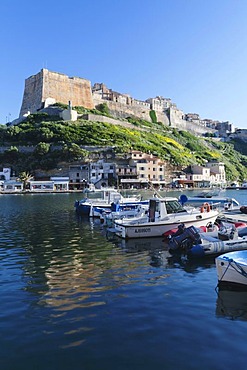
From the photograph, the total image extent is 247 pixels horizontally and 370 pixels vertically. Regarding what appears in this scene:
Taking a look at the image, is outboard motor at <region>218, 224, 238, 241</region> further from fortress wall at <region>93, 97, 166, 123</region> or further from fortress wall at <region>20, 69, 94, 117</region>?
fortress wall at <region>93, 97, 166, 123</region>

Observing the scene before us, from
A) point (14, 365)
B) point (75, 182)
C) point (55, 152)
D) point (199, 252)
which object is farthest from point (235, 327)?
point (55, 152)

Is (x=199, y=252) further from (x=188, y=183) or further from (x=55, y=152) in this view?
(x=188, y=183)

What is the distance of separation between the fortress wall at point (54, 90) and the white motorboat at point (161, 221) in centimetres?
10210

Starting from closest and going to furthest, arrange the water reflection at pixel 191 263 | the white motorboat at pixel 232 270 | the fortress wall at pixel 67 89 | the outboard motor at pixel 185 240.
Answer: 1. the white motorboat at pixel 232 270
2. the water reflection at pixel 191 263
3. the outboard motor at pixel 185 240
4. the fortress wall at pixel 67 89

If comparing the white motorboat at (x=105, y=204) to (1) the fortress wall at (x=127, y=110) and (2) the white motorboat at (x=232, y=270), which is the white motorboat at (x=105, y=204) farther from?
(1) the fortress wall at (x=127, y=110)

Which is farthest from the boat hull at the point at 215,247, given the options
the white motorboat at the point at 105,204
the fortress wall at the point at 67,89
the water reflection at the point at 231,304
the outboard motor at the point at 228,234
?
the fortress wall at the point at 67,89

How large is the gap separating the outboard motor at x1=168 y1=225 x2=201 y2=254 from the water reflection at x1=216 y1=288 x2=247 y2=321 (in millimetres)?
5749

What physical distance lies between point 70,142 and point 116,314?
93290 millimetres

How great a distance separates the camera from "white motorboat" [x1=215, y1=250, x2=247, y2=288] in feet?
36.2

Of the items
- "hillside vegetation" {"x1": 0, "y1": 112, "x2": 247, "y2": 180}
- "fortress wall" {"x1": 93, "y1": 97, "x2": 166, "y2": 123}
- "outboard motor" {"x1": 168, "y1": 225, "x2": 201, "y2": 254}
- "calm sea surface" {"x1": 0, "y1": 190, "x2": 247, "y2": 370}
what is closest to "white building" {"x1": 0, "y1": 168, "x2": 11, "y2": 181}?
"hillside vegetation" {"x1": 0, "y1": 112, "x2": 247, "y2": 180}

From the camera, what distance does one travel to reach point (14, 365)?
6840 mm

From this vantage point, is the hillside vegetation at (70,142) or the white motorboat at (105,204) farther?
the hillside vegetation at (70,142)

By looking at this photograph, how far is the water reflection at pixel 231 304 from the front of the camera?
9.34 meters

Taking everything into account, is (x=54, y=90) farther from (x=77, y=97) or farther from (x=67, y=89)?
(x=77, y=97)
